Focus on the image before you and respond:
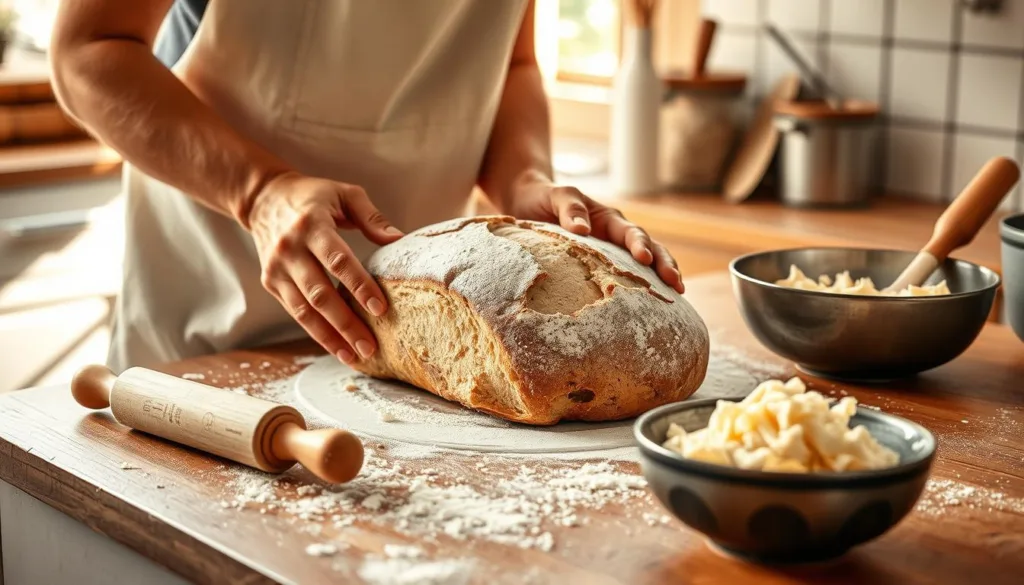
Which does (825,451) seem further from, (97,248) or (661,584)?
(97,248)

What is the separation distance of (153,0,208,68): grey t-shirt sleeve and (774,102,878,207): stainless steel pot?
4.04ft

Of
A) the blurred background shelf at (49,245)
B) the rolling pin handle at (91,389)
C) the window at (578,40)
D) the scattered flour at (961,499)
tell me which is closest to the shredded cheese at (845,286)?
the scattered flour at (961,499)

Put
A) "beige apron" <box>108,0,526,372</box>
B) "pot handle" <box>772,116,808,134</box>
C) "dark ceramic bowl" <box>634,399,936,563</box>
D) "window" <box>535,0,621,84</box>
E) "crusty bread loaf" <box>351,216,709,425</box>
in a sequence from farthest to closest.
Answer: "window" <box>535,0,621,84</box>, "pot handle" <box>772,116,808,134</box>, "beige apron" <box>108,0,526,372</box>, "crusty bread loaf" <box>351,216,709,425</box>, "dark ceramic bowl" <box>634,399,936,563</box>

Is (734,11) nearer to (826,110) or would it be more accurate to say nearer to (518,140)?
(826,110)

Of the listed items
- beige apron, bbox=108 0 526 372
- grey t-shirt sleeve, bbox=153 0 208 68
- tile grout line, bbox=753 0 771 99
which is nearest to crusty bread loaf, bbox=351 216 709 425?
beige apron, bbox=108 0 526 372

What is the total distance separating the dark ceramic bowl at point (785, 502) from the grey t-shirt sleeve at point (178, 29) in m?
0.92

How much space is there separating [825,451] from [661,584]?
130 millimetres

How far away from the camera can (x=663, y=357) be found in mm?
1108

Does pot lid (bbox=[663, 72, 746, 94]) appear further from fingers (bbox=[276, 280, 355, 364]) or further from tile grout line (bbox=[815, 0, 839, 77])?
fingers (bbox=[276, 280, 355, 364])

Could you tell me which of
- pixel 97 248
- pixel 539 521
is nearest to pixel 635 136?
pixel 97 248

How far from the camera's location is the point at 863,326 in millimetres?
1149

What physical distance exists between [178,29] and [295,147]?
24 centimetres

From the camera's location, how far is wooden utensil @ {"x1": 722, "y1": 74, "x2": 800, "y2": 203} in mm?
2402

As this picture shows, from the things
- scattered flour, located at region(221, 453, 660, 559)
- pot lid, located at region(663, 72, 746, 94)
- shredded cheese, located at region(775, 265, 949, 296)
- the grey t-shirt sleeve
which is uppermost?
the grey t-shirt sleeve
